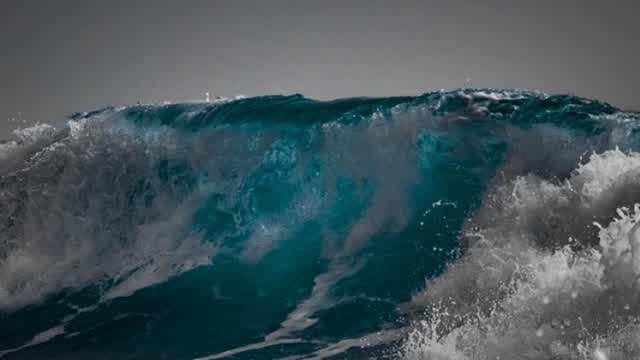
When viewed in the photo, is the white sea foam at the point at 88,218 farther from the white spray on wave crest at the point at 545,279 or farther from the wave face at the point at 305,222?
the white spray on wave crest at the point at 545,279

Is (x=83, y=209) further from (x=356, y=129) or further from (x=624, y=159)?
(x=624, y=159)

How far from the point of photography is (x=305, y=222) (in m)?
9.70

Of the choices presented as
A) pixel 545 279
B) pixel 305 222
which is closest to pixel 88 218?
pixel 305 222

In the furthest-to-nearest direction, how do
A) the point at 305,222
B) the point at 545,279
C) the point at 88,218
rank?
1. the point at 88,218
2. the point at 305,222
3. the point at 545,279

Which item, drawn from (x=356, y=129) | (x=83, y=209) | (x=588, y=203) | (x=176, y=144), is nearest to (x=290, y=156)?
(x=356, y=129)

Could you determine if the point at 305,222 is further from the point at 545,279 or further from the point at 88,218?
the point at 545,279

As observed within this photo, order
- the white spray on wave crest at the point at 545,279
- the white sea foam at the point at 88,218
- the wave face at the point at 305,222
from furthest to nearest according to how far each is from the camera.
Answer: the white sea foam at the point at 88,218 → the wave face at the point at 305,222 → the white spray on wave crest at the point at 545,279

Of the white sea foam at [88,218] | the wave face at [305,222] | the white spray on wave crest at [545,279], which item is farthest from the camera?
the white sea foam at [88,218]

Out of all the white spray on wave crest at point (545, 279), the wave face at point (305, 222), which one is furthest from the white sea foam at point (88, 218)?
the white spray on wave crest at point (545, 279)

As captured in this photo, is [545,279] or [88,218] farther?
[88,218]

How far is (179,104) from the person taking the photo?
11977mm

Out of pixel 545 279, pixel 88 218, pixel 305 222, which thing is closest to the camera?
pixel 545 279

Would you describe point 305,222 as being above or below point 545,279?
below

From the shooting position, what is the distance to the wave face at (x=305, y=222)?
6.73 metres
